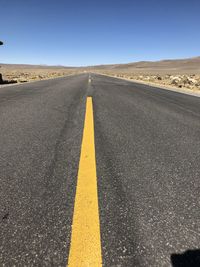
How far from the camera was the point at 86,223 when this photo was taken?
1855 millimetres

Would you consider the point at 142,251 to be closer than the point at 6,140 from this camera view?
Yes

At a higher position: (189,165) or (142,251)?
(142,251)

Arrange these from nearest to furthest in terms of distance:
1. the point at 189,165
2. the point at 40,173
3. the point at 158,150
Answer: the point at 40,173, the point at 189,165, the point at 158,150

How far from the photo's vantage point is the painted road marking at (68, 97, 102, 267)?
5.00 feet

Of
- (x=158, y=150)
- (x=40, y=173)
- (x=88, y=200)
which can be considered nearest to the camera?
(x=88, y=200)

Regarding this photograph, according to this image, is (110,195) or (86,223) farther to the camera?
(110,195)

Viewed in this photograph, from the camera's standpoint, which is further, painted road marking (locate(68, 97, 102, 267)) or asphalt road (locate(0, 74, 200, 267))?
asphalt road (locate(0, 74, 200, 267))

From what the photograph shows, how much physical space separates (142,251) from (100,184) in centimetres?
92

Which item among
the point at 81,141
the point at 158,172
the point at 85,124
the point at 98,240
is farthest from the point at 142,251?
the point at 85,124

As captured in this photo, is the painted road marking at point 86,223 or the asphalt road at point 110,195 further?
the asphalt road at point 110,195

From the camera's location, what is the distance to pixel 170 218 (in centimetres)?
198

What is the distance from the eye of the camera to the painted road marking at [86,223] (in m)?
1.53

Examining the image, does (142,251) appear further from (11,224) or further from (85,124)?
(85,124)

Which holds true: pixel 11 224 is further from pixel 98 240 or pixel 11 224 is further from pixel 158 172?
pixel 158 172
